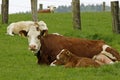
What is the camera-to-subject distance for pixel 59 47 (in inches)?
528

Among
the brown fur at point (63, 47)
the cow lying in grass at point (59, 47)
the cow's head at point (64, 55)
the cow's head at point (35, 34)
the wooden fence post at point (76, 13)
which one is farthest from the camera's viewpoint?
the wooden fence post at point (76, 13)

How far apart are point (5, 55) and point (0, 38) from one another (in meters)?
5.72

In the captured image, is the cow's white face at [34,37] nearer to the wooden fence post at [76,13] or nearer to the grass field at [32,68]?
the grass field at [32,68]

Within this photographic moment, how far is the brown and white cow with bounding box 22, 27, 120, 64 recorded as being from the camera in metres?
13.2

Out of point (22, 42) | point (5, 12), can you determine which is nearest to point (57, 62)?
point (22, 42)

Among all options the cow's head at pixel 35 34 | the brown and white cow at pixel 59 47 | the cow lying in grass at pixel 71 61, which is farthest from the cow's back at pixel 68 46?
the cow lying in grass at pixel 71 61

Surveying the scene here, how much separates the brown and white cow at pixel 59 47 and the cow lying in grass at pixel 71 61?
Answer: 536mm

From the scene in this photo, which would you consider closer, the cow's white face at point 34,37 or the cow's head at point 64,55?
the cow's head at point 64,55

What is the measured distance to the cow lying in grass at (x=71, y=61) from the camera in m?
11.9

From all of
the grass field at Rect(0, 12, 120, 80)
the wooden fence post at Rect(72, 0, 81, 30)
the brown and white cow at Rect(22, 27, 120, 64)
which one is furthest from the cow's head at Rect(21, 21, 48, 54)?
the wooden fence post at Rect(72, 0, 81, 30)

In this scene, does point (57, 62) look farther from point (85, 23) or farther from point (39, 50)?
point (85, 23)

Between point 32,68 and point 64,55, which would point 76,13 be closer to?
point 64,55

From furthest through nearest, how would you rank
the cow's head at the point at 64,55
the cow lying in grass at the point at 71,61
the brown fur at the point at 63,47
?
the brown fur at the point at 63,47 → the cow's head at the point at 64,55 → the cow lying in grass at the point at 71,61

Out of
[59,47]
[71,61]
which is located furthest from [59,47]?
[71,61]
